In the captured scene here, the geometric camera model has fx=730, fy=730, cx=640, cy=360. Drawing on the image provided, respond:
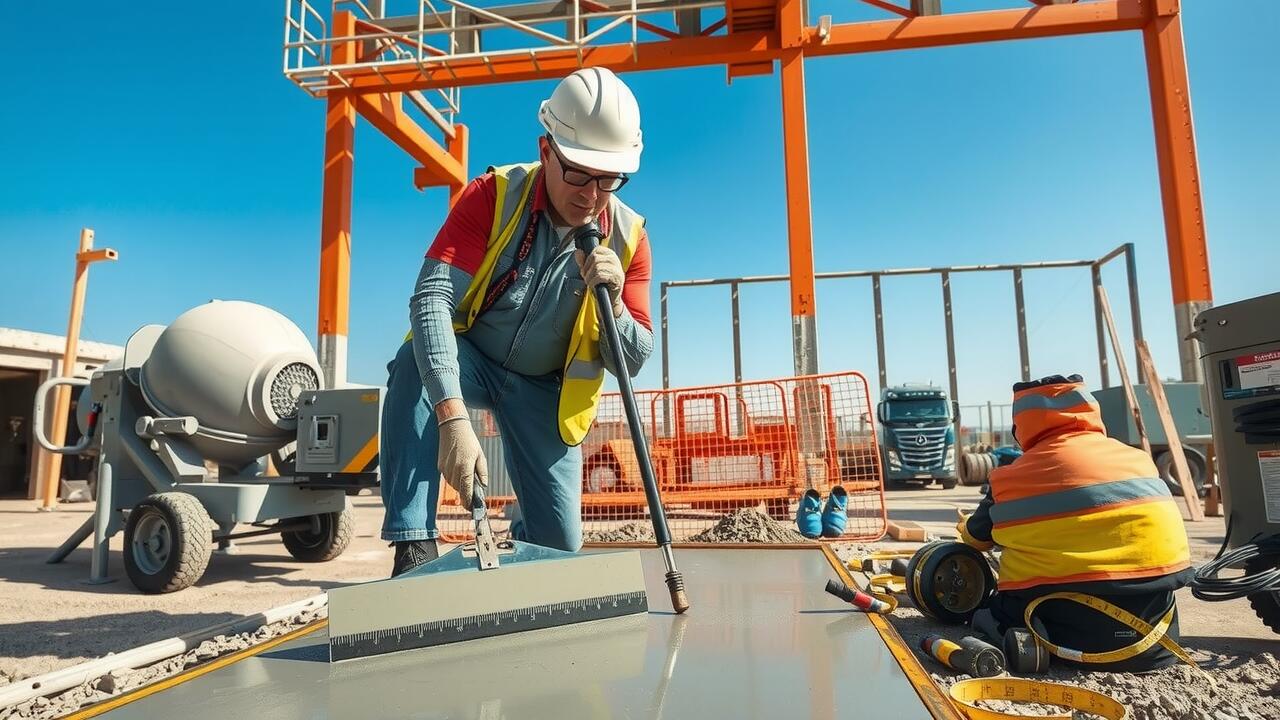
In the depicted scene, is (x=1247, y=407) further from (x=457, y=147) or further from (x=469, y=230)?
(x=457, y=147)

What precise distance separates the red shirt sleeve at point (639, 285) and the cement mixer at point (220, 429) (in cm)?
272

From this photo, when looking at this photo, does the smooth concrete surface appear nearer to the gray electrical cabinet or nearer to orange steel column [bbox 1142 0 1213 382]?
the gray electrical cabinet

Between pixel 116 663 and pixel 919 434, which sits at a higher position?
pixel 919 434

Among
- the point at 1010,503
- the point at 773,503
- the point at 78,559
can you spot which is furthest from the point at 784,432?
the point at 78,559

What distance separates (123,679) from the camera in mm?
2303

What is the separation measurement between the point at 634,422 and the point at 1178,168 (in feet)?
30.0

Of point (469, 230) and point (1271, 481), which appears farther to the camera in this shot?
point (1271, 481)

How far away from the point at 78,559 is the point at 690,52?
8.26 m

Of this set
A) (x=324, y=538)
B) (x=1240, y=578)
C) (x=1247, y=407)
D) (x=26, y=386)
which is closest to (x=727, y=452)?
(x=324, y=538)

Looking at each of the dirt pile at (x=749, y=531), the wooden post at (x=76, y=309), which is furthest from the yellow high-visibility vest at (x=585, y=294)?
the wooden post at (x=76, y=309)

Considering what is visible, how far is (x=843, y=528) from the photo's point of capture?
5.61 m

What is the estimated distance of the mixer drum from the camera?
191 inches

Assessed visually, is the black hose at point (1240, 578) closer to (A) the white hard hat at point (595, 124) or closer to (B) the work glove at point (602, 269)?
(B) the work glove at point (602, 269)

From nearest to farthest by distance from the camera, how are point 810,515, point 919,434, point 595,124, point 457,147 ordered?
point 595,124
point 810,515
point 457,147
point 919,434
